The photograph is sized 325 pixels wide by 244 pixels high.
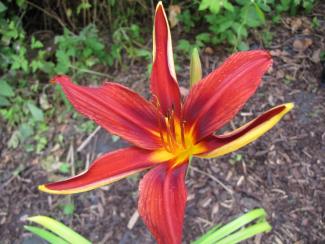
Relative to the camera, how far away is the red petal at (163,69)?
1034 mm

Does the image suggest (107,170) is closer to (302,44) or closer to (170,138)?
(170,138)

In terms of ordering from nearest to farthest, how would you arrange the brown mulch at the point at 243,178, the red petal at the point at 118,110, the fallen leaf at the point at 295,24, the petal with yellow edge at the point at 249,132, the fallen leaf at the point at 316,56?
the petal with yellow edge at the point at 249,132, the red petal at the point at 118,110, the brown mulch at the point at 243,178, the fallen leaf at the point at 316,56, the fallen leaf at the point at 295,24

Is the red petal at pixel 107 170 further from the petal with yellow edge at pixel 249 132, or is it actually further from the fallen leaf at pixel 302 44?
the fallen leaf at pixel 302 44

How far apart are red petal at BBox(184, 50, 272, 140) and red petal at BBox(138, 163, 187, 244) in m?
0.12

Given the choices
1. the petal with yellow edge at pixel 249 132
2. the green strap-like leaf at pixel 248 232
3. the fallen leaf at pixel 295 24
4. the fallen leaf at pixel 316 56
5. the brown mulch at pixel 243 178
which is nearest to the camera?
the petal with yellow edge at pixel 249 132

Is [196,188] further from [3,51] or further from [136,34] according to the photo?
[3,51]

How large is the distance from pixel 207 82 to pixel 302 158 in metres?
1.16

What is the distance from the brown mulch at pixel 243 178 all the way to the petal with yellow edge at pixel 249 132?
3.41 feet

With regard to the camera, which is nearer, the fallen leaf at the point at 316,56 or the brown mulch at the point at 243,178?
the brown mulch at the point at 243,178

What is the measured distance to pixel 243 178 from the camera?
1.97 meters

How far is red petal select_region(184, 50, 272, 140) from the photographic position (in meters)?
0.92

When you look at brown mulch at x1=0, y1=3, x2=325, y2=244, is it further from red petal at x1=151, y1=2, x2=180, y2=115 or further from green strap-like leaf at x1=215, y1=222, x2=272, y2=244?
red petal at x1=151, y1=2, x2=180, y2=115

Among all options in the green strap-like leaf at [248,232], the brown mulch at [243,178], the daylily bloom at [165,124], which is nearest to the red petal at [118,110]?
the daylily bloom at [165,124]

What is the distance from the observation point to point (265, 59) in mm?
931
